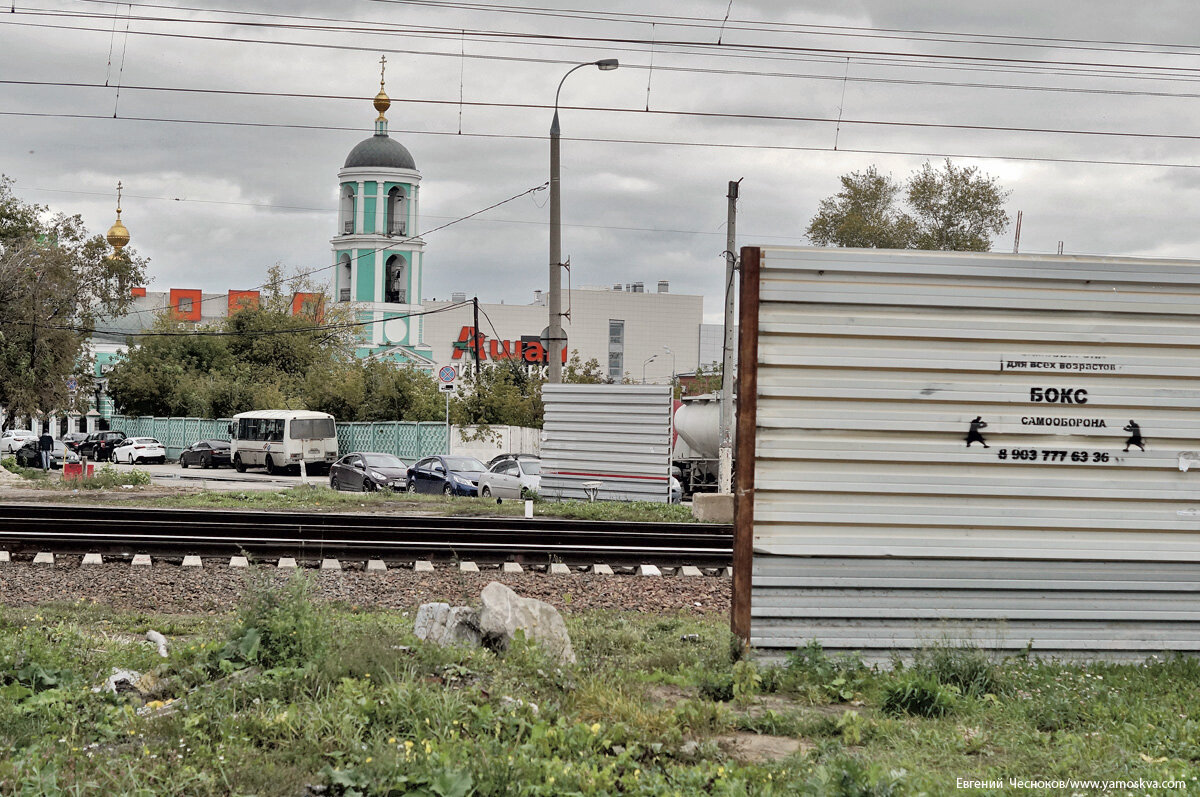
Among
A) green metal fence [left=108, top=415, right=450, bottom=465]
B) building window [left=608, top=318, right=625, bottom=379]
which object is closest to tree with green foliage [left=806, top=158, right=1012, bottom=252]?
green metal fence [left=108, top=415, right=450, bottom=465]

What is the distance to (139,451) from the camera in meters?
51.0

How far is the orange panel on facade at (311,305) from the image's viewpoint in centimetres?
7050

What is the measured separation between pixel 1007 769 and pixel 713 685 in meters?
1.85

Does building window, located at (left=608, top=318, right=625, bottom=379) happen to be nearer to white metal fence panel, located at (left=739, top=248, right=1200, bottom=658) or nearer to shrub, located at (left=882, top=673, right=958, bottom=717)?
white metal fence panel, located at (left=739, top=248, right=1200, bottom=658)

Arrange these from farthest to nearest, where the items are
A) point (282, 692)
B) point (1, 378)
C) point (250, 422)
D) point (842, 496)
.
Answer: point (250, 422) < point (1, 378) < point (842, 496) < point (282, 692)

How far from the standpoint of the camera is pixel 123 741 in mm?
5215

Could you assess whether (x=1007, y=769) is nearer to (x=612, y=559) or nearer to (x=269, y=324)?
(x=612, y=559)

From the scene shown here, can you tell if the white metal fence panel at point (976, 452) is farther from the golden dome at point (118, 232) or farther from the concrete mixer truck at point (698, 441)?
the golden dome at point (118, 232)

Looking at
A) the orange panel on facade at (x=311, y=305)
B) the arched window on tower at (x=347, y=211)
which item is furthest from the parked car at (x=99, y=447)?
the arched window on tower at (x=347, y=211)

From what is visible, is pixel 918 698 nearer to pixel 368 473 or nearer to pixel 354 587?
pixel 354 587

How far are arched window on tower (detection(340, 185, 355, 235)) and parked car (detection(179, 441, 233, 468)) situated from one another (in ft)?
101

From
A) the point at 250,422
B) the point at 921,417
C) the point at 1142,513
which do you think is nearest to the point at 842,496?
the point at 921,417

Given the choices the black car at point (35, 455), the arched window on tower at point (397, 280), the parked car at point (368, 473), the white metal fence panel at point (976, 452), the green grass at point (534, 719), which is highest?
the arched window on tower at point (397, 280)

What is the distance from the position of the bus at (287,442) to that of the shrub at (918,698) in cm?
3820
